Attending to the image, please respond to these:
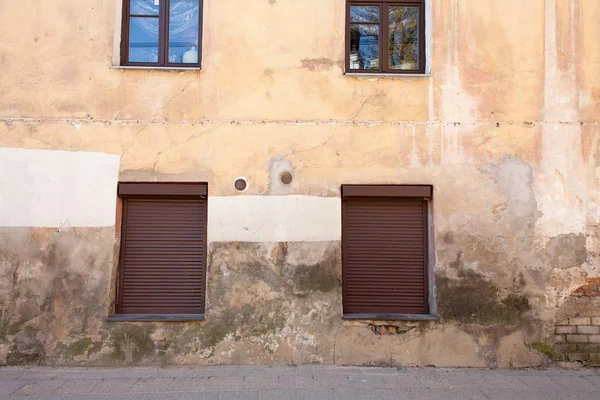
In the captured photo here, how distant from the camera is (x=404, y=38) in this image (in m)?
6.68

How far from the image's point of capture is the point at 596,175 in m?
6.27

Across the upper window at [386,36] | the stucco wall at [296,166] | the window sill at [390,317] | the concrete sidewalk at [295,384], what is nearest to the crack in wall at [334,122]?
the stucco wall at [296,166]

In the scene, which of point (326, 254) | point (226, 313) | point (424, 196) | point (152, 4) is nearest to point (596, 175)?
point (424, 196)

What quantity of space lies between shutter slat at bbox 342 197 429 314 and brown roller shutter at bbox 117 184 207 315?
1935 millimetres

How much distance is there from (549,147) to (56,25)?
6.64m

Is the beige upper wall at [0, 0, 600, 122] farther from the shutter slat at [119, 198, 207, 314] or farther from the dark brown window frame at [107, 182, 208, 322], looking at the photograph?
the shutter slat at [119, 198, 207, 314]

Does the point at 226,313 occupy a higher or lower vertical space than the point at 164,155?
lower

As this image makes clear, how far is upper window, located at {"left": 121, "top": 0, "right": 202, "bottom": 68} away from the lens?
6.55 metres

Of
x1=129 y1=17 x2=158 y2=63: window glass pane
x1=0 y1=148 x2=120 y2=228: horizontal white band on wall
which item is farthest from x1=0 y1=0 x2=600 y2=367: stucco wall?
x1=129 y1=17 x2=158 y2=63: window glass pane

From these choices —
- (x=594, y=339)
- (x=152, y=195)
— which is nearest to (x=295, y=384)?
(x=152, y=195)

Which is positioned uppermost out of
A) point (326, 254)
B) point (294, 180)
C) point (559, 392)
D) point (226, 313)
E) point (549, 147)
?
point (549, 147)

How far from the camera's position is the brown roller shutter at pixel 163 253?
20.6 ft

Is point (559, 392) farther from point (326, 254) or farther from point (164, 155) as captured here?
point (164, 155)

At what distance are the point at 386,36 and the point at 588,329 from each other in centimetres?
464
